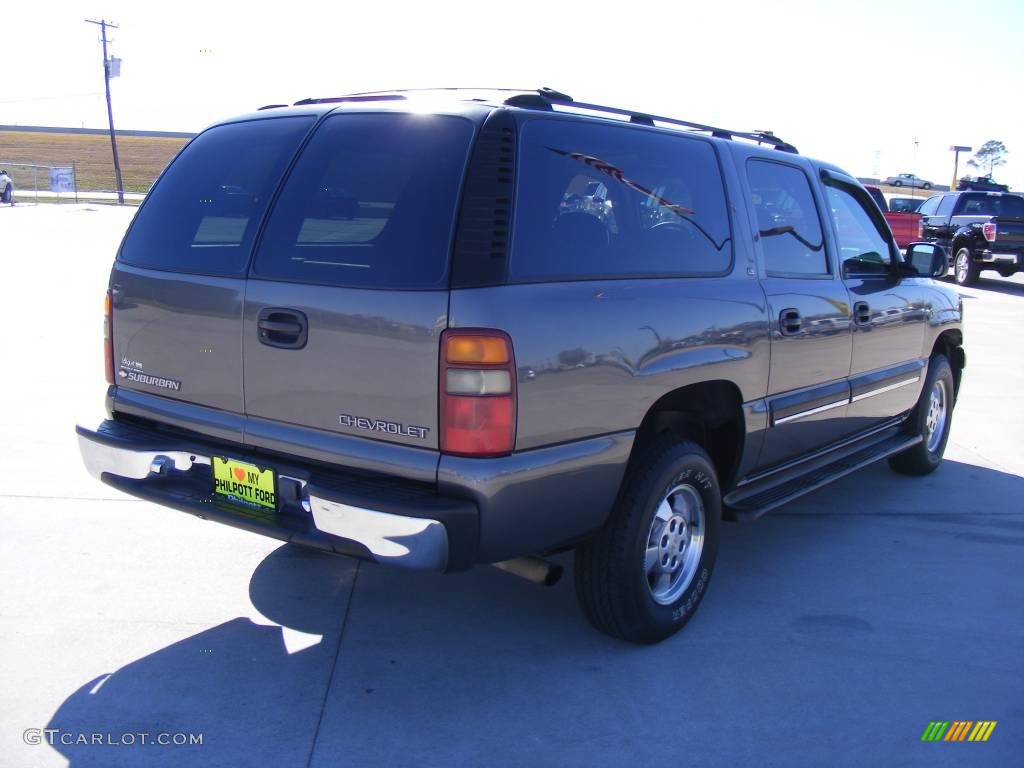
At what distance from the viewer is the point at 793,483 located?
461 cm

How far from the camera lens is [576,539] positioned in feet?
10.8

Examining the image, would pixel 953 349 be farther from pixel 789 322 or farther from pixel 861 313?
pixel 789 322

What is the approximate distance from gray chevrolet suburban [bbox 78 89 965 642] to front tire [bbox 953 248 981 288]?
1641cm

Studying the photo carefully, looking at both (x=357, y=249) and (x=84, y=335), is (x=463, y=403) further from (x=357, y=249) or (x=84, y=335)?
(x=84, y=335)

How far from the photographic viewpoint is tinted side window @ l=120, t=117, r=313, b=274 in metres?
3.44

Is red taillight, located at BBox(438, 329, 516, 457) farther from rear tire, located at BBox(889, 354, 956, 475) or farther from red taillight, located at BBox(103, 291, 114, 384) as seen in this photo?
rear tire, located at BBox(889, 354, 956, 475)

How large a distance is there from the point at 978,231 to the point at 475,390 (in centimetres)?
1821

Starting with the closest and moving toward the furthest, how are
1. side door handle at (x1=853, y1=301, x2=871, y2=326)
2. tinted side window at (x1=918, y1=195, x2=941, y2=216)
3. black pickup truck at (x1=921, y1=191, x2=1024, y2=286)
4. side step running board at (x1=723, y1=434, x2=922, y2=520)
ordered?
side step running board at (x1=723, y1=434, x2=922, y2=520) → side door handle at (x1=853, y1=301, x2=871, y2=326) → black pickup truck at (x1=921, y1=191, x2=1024, y2=286) → tinted side window at (x1=918, y1=195, x2=941, y2=216)

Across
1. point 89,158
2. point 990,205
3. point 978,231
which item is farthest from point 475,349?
point 89,158

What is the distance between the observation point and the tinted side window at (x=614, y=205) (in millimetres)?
3135

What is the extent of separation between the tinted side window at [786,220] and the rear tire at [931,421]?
1.70m

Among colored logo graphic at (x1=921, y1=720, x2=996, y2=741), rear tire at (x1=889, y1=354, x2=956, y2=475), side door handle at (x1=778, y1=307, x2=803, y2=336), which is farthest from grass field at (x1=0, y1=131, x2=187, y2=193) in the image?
colored logo graphic at (x1=921, y1=720, x2=996, y2=741)

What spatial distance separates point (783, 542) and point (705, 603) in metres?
0.97

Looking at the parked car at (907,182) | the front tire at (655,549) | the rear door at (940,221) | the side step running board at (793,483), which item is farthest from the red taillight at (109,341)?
the parked car at (907,182)
